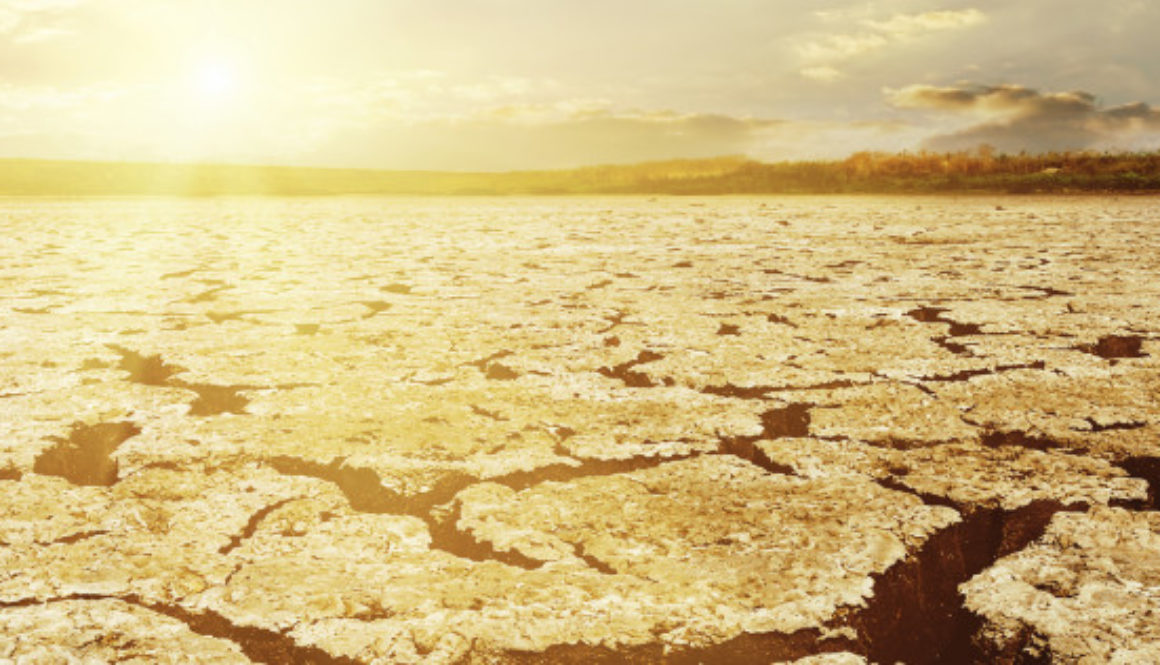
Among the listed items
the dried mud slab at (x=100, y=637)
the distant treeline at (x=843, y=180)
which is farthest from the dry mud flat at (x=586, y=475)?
the distant treeline at (x=843, y=180)

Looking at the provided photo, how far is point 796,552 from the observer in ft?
4.72

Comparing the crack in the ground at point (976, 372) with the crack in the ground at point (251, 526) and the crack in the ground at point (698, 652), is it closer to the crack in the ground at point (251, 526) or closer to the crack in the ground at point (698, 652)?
the crack in the ground at point (698, 652)

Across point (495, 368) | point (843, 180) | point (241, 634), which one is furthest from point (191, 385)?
point (843, 180)

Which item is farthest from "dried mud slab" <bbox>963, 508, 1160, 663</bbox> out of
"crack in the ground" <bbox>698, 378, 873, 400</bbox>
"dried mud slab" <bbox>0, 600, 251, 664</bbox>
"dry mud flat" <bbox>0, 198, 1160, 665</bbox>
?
"dried mud slab" <bbox>0, 600, 251, 664</bbox>

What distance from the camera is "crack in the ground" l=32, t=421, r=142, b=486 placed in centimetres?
179

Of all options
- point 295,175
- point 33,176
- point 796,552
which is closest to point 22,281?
point 796,552

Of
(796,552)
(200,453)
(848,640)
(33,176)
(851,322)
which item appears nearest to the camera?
(848,640)

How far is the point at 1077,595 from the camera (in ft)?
4.19

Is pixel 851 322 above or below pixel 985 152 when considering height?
below

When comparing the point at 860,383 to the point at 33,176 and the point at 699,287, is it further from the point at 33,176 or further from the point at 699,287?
the point at 33,176

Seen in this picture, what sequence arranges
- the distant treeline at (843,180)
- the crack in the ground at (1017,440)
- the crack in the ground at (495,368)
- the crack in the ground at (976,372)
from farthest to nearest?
the distant treeline at (843,180), the crack in the ground at (495,368), the crack in the ground at (976,372), the crack in the ground at (1017,440)

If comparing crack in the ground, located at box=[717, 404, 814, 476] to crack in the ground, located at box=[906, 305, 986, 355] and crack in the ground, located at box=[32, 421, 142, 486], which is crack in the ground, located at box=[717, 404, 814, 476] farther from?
crack in the ground, located at box=[32, 421, 142, 486]

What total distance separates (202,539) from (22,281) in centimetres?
369

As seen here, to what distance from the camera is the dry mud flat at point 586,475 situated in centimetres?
124
